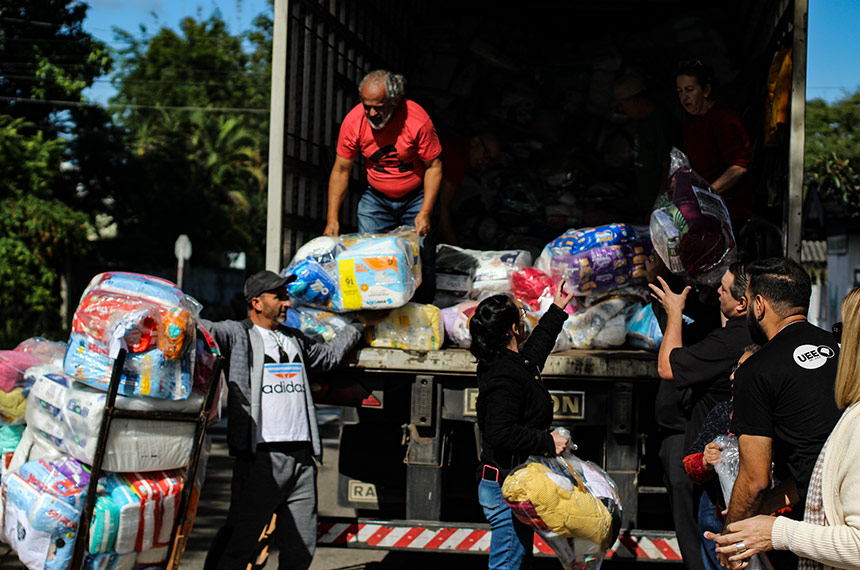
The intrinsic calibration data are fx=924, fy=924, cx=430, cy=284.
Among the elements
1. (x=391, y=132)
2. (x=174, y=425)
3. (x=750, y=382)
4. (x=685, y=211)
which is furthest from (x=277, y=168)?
(x=750, y=382)

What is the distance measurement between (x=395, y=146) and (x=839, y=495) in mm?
3521

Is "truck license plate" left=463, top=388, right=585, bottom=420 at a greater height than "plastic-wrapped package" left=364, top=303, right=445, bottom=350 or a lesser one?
lesser

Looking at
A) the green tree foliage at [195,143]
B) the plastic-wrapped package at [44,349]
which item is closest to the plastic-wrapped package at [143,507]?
the plastic-wrapped package at [44,349]

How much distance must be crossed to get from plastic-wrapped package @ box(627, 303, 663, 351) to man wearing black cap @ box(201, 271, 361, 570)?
4.84 ft

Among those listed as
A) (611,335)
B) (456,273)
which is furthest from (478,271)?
(611,335)

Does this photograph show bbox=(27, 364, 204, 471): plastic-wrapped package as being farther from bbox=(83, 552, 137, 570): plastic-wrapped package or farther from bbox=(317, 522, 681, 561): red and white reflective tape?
bbox=(317, 522, 681, 561): red and white reflective tape

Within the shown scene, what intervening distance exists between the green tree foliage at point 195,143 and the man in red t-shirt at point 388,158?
2263cm

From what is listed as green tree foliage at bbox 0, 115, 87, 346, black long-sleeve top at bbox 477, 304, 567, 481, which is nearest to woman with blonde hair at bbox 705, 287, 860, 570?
black long-sleeve top at bbox 477, 304, 567, 481

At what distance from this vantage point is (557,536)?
338 centimetres

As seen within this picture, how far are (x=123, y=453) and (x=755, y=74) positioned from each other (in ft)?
16.3

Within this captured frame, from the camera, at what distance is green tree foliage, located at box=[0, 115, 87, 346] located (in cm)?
1919

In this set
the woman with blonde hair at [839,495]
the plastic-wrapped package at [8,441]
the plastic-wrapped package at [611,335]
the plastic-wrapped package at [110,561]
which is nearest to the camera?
the woman with blonde hair at [839,495]

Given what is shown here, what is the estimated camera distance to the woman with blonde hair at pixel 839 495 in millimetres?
2256

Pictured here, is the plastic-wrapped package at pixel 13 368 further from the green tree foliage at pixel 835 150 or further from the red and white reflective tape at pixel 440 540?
the green tree foliage at pixel 835 150
